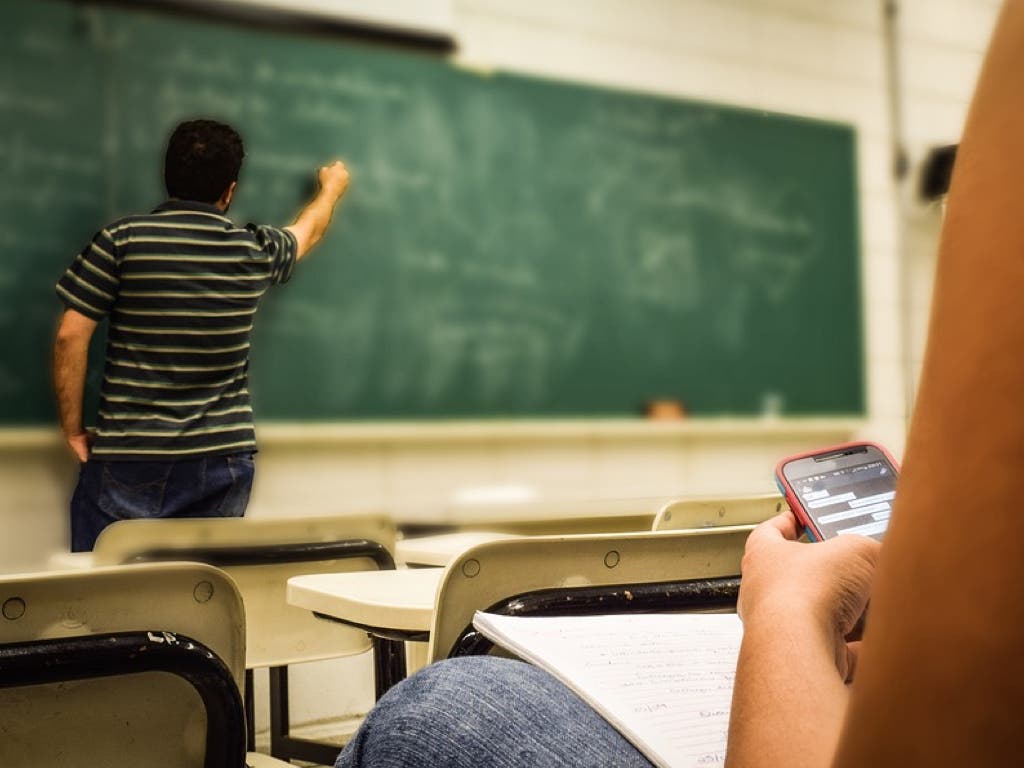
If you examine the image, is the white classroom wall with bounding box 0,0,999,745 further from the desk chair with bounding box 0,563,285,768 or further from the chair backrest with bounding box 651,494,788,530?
the desk chair with bounding box 0,563,285,768

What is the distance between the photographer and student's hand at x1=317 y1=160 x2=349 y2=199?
339 centimetres

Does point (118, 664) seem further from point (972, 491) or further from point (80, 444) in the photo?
point (80, 444)

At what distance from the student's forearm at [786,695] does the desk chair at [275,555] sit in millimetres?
1419

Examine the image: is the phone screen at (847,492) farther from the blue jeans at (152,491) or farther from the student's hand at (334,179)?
the student's hand at (334,179)

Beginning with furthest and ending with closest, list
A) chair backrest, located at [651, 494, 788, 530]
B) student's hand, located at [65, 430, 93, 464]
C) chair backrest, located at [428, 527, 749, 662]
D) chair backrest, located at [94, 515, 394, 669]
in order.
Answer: student's hand, located at [65, 430, 93, 464] → chair backrest, located at [651, 494, 788, 530] → chair backrest, located at [94, 515, 394, 669] → chair backrest, located at [428, 527, 749, 662]

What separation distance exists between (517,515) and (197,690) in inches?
102

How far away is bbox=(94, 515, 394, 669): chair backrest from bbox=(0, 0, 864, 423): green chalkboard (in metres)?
1.44

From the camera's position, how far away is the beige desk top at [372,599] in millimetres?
1295

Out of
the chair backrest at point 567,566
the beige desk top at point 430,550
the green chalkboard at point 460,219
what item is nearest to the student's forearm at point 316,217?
the green chalkboard at point 460,219

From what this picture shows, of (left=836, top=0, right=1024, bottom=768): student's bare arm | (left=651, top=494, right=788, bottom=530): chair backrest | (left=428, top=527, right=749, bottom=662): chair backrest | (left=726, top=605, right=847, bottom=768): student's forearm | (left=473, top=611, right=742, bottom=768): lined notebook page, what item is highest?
(left=836, top=0, right=1024, bottom=768): student's bare arm

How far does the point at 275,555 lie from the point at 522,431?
6.74 feet

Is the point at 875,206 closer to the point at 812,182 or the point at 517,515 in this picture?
the point at 812,182

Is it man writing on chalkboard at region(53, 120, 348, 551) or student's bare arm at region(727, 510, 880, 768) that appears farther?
man writing on chalkboard at region(53, 120, 348, 551)

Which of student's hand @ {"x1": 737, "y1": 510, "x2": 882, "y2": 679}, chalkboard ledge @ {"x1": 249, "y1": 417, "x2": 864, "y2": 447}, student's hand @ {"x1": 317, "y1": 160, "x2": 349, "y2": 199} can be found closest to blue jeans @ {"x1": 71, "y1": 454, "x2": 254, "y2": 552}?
chalkboard ledge @ {"x1": 249, "y1": 417, "x2": 864, "y2": 447}
